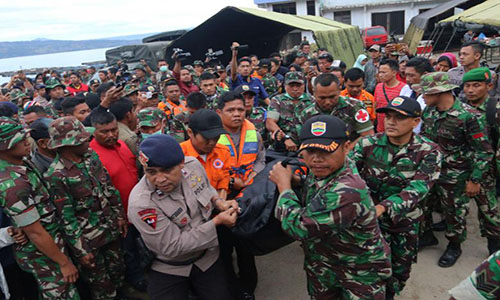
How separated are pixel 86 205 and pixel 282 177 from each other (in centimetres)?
170

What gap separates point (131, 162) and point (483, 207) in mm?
3713

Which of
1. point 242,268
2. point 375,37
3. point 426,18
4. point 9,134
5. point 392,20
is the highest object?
point 392,20

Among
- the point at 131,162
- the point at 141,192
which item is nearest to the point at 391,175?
the point at 141,192

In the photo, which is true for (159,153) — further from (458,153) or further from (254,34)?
(254,34)

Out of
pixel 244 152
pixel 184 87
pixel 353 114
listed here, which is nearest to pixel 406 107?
pixel 353 114

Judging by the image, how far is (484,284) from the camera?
4.09 ft

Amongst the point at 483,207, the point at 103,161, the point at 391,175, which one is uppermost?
the point at 103,161

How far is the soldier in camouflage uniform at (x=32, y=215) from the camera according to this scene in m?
2.21

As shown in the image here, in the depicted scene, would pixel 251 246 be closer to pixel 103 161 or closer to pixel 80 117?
pixel 103 161

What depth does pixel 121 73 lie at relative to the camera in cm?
1026

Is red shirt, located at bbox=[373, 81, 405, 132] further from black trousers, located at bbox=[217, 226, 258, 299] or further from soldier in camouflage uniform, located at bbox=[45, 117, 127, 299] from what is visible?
soldier in camouflage uniform, located at bbox=[45, 117, 127, 299]

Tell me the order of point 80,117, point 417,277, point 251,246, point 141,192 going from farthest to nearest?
1. point 80,117
2. point 417,277
3. point 251,246
4. point 141,192

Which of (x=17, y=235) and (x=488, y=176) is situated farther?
(x=488, y=176)

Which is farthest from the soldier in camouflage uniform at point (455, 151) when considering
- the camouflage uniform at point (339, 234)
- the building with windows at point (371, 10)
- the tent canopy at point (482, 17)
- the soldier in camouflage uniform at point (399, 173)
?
the building with windows at point (371, 10)
